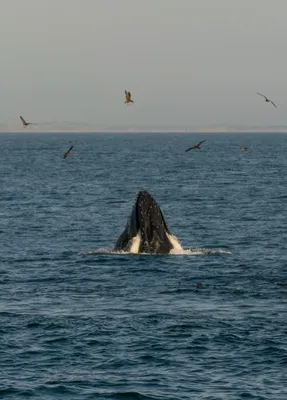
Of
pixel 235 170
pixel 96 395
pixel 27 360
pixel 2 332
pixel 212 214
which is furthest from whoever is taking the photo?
pixel 235 170

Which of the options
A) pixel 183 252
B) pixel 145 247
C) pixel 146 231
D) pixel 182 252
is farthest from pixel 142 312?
pixel 183 252

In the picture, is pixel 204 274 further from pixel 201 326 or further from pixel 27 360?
pixel 27 360

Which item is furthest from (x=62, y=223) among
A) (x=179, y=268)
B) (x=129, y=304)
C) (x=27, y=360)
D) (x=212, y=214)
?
(x=27, y=360)

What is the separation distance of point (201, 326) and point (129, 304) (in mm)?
3735

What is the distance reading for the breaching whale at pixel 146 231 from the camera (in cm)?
3831

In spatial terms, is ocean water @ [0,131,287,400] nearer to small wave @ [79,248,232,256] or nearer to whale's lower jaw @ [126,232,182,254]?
small wave @ [79,248,232,256]

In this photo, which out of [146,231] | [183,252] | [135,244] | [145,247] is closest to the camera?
[146,231]

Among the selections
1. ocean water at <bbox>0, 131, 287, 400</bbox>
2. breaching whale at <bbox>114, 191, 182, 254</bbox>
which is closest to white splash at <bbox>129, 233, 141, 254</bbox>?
breaching whale at <bbox>114, 191, 182, 254</bbox>

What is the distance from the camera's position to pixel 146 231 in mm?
39031

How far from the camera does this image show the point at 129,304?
32.0 meters

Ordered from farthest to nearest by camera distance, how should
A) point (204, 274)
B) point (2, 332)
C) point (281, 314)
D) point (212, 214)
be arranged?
1. point (212, 214)
2. point (204, 274)
3. point (281, 314)
4. point (2, 332)

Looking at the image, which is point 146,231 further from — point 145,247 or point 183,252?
point 183,252

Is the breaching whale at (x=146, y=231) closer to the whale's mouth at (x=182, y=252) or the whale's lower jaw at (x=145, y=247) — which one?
the whale's lower jaw at (x=145, y=247)

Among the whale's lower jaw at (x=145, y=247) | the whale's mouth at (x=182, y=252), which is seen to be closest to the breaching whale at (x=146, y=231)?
the whale's lower jaw at (x=145, y=247)
